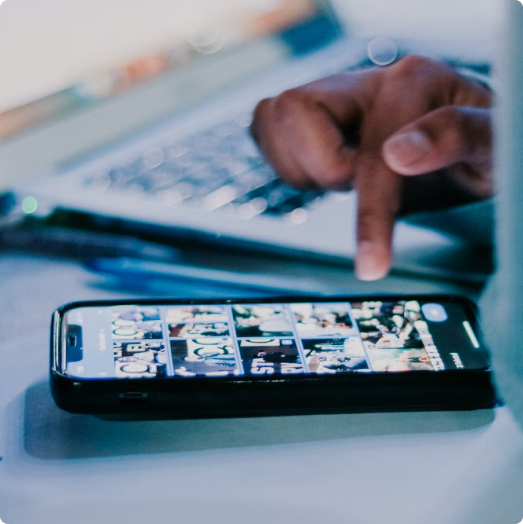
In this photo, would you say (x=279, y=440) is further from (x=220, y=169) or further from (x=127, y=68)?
(x=127, y=68)

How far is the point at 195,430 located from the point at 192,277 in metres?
0.11

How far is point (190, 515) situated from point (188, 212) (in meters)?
0.19

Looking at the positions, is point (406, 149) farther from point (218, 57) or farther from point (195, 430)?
point (218, 57)

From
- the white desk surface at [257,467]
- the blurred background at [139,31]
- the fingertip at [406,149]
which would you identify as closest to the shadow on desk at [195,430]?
the white desk surface at [257,467]

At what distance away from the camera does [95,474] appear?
20cm

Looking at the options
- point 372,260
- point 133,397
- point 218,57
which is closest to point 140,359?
point 133,397

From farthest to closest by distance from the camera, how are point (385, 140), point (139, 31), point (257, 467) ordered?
point (139, 31) < point (385, 140) < point (257, 467)

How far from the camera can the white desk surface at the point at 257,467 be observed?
7.6 inches

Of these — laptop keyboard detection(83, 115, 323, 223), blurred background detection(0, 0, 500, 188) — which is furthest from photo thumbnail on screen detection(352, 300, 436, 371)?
blurred background detection(0, 0, 500, 188)

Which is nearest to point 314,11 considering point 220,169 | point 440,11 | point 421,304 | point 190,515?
point 440,11

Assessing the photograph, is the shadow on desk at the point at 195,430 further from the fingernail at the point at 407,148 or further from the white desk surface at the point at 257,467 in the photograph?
the fingernail at the point at 407,148

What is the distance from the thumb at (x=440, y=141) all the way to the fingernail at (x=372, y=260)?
0.12 ft

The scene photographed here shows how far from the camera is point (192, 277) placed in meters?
0.32

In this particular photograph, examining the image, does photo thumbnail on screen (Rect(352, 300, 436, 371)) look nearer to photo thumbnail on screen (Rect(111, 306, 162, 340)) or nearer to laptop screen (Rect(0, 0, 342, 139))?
photo thumbnail on screen (Rect(111, 306, 162, 340))
